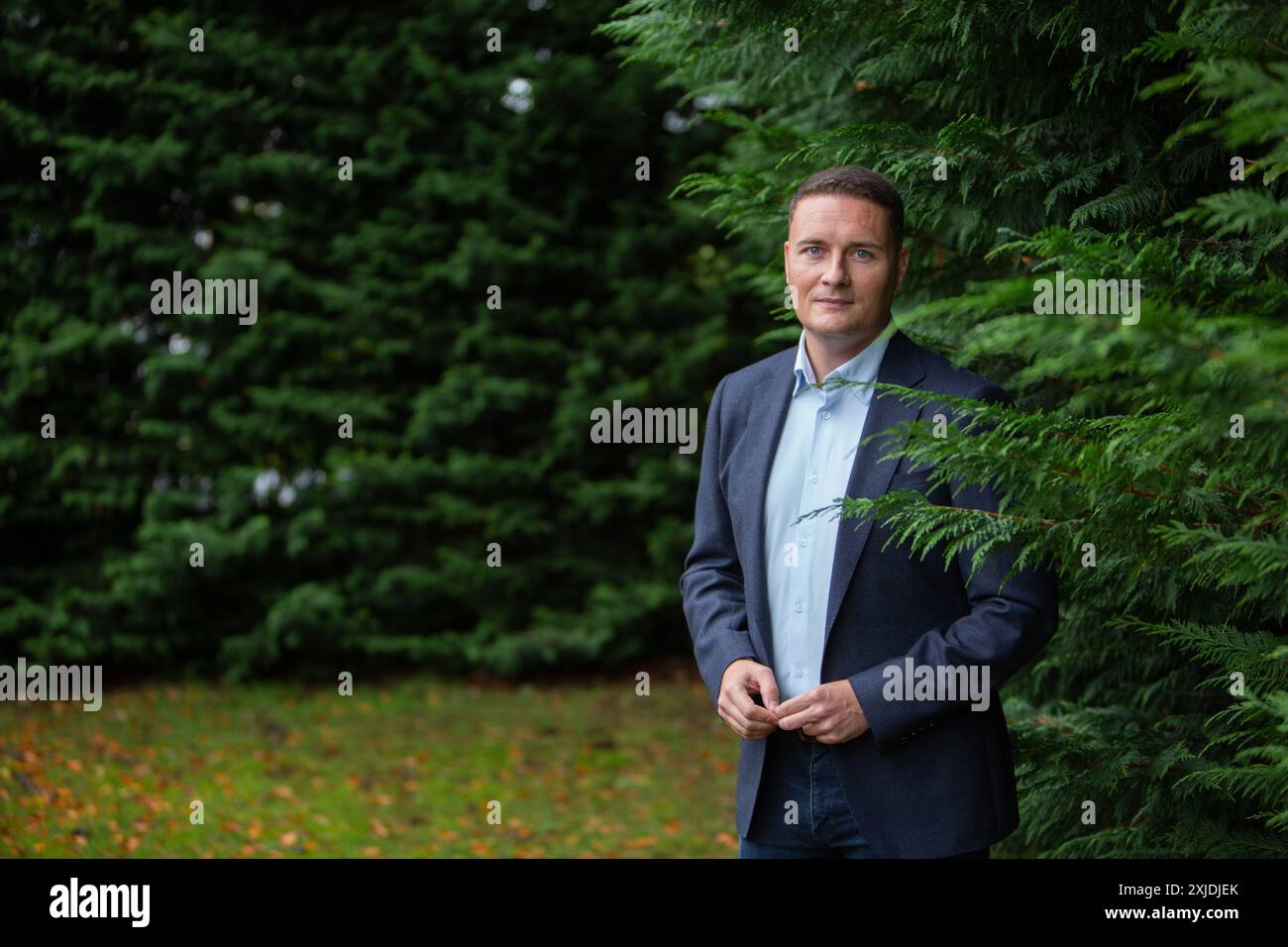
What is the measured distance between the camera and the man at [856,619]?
2367 millimetres

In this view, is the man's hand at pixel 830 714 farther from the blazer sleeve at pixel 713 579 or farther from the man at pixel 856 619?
the blazer sleeve at pixel 713 579

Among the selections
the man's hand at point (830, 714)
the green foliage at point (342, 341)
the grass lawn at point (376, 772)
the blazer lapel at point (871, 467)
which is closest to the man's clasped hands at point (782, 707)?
the man's hand at point (830, 714)

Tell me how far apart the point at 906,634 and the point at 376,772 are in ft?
17.9

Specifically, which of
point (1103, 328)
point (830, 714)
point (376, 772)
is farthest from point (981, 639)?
point (376, 772)

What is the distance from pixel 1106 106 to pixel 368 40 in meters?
7.29

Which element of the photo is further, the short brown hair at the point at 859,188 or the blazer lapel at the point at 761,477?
the blazer lapel at the point at 761,477

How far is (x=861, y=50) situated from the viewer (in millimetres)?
3400

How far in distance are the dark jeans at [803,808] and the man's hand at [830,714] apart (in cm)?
8

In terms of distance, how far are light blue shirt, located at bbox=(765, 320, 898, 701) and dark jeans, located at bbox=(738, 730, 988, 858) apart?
127 millimetres

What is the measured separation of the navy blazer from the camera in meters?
2.36

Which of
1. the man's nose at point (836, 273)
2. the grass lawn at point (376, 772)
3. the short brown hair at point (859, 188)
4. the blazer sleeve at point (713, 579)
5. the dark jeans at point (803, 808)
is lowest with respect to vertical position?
the grass lawn at point (376, 772)

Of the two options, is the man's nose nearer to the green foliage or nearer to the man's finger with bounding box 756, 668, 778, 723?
the man's finger with bounding box 756, 668, 778, 723

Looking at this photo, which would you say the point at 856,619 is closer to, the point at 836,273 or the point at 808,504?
the point at 808,504

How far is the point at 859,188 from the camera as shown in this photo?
2.41 meters
